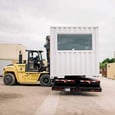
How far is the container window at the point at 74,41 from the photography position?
62.4 feet

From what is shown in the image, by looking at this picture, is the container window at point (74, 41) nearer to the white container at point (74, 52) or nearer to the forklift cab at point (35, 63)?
the white container at point (74, 52)

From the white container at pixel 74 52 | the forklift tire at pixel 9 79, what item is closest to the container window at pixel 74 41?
the white container at pixel 74 52

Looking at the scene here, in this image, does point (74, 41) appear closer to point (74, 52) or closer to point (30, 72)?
point (74, 52)

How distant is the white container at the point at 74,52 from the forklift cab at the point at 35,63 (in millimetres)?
8817

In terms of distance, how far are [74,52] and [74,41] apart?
0.66 m

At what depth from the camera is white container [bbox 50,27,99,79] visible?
743 inches

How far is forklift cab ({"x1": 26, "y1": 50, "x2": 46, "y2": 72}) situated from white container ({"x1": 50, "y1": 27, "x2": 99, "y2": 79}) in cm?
882

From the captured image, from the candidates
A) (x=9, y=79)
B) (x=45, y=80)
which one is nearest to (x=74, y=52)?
(x=45, y=80)

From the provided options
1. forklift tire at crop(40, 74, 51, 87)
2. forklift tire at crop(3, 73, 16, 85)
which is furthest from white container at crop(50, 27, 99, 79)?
forklift tire at crop(3, 73, 16, 85)

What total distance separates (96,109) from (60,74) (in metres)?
6.11

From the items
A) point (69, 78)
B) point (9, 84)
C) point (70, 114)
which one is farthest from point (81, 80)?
point (9, 84)

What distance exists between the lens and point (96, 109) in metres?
13.3

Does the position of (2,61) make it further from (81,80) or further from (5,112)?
(5,112)

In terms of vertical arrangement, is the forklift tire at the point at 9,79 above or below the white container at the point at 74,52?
below
